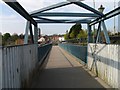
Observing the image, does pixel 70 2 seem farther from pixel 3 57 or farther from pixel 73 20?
pixel 3 57

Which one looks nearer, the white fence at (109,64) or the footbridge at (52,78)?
the footbridge at (52,78)

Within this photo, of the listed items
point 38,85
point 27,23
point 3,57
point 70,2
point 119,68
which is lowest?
point 38,85

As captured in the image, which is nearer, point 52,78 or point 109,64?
point 109,64

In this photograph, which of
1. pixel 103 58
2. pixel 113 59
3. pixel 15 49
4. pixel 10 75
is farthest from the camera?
pixel 103 58

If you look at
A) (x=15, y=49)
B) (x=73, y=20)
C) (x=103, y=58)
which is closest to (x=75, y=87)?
(x=103, y=58)

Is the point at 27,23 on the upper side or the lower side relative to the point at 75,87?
upper

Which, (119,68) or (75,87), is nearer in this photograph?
(119,68)

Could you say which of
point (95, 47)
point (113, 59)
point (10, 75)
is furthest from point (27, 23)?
point (10, 75)

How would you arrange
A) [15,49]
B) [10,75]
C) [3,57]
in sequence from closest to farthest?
[3,57] → [10,75] → [15,49]

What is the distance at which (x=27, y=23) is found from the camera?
1527 centimetres

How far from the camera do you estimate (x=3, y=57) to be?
6.06 meters

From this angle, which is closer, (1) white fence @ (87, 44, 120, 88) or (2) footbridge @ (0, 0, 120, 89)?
(2) footbridge @ (0, 0, 120, 89)

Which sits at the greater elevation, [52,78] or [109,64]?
[109,64]

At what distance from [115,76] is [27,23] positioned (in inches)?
271
